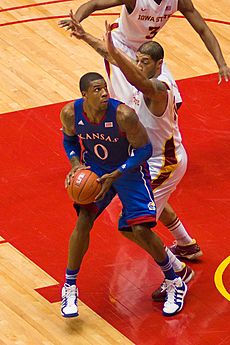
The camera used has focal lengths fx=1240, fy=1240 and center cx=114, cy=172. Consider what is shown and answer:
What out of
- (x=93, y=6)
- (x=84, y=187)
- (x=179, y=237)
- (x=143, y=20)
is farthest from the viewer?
(x=143, y=20)

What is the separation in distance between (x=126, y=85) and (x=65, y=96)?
2059 mm

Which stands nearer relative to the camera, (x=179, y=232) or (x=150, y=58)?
(x=150, y=58)

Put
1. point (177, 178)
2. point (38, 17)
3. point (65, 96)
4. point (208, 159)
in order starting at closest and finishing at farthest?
1. point (177, 178)
2. point (208, 159)
3. point (65, 96)
4. point (38, 17)

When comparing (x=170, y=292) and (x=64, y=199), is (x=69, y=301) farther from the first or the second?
(x=64, y=199)

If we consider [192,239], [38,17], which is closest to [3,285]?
[192,239]

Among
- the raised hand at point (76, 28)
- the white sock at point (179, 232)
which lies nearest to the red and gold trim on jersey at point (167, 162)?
the white sock at point (179, 232)

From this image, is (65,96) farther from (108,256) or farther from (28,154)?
(108,256)

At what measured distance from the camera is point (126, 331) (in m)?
8.94

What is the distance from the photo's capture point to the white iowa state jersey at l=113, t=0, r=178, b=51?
1037 cm

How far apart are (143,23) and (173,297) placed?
2.52 metres

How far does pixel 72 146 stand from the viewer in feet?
30.0

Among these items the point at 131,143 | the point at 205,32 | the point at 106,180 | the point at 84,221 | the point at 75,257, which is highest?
the point at 131,143

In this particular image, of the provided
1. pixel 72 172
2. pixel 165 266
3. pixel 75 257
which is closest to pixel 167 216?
pixel 165 266

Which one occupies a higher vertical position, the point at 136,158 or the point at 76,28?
the point at 76,28
